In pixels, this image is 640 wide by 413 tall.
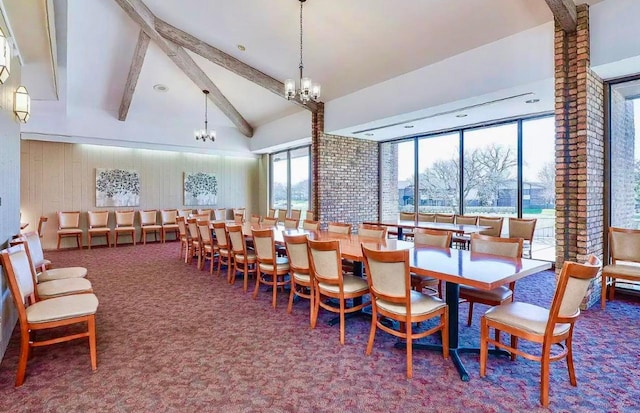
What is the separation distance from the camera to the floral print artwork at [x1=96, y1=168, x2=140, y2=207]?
927 centimetres

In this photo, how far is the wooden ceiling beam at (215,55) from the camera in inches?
256

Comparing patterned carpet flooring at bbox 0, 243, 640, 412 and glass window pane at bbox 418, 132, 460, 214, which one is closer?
patterned carpet flooring at bbox 0, 243, 640, 412

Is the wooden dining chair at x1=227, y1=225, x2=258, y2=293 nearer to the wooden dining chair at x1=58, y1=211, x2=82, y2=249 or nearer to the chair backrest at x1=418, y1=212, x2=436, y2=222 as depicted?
the chair backrest at x1=418, y1=212, x2=436, y2=222

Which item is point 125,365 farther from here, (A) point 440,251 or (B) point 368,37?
(B) point 368,37

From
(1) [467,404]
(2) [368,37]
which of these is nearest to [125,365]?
(1) [467,404]

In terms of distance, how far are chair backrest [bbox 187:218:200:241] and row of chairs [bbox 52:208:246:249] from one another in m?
1.57

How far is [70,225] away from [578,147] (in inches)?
406

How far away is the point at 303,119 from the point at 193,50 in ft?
10.0

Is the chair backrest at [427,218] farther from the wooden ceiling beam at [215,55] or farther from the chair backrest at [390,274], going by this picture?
the chair backrest at [390,274]

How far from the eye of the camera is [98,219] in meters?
8.98

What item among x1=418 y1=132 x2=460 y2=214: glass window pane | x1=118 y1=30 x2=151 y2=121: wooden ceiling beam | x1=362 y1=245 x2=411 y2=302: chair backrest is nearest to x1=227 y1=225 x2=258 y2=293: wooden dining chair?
x1=362 y1=245 x2=411 y2=302: chair backrest

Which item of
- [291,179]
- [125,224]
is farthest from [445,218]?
[125,224]

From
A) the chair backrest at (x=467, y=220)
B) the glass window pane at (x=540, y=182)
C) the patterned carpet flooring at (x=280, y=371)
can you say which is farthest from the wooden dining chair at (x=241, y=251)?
the glass window pane at (x=540, y=182)

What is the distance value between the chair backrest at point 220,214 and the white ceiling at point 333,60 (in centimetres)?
295
